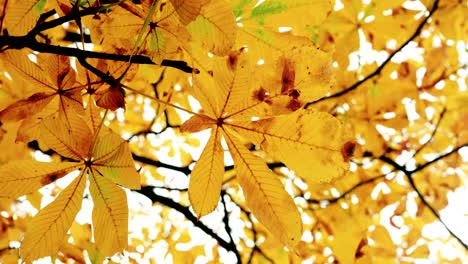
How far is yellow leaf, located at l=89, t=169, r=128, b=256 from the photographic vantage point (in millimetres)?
685

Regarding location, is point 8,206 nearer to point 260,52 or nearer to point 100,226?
point 100,226

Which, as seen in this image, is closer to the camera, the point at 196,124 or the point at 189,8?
the point at 189,8

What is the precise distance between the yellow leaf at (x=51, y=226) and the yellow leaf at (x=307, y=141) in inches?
12.0

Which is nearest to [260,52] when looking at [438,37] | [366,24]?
[366,24]

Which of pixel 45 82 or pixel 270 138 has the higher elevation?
pixel 45 82

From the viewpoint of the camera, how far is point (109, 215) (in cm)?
69

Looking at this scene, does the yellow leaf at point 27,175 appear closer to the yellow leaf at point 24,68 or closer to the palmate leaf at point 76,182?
the palmate leaf at point 76,182

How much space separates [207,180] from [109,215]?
178 mm

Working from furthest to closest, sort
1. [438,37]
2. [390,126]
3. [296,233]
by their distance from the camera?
[438,37]
[390,126]
[296,233]

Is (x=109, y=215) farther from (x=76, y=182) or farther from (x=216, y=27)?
(x=216, y=27)

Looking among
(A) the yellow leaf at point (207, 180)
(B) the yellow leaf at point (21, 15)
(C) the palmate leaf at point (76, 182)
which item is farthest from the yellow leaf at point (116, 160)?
(B) the yellow leaf at point (21, 15)

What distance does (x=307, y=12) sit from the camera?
810mm

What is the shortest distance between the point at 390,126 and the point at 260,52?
112 centimetres

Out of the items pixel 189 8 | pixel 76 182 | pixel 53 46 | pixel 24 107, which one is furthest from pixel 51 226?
pixel 189 8
